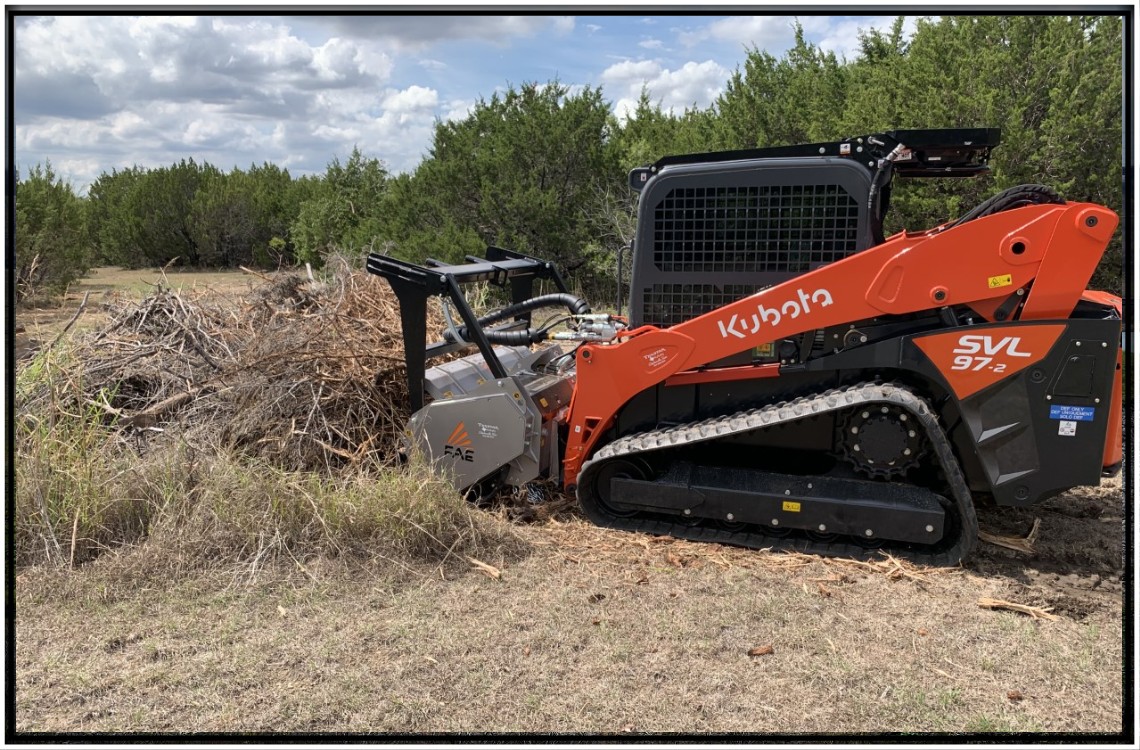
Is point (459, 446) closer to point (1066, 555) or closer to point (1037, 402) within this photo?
point (1037, 402)

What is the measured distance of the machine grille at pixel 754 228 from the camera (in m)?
4.97

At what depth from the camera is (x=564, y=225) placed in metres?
16.1

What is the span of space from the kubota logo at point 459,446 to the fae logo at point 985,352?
8.97ft

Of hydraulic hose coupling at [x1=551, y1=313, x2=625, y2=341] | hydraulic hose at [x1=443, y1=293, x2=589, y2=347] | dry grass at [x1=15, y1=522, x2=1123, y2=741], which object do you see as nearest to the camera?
dry grass at [x1=15, y1=522, x2=1123, y2=741]

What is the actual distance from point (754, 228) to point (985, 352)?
1.47 m

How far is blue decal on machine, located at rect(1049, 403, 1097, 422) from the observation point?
4.30 meters

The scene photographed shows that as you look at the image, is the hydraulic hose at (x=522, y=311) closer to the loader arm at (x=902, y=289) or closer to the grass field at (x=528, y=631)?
the loader arm at (x=902, y=289)

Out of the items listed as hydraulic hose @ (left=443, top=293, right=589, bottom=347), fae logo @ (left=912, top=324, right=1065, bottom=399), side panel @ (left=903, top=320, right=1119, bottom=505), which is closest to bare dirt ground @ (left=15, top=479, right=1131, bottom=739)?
side panel @ (left=903, top=320, right=1119, bottom=505)

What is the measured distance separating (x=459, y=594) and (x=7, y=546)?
204cm

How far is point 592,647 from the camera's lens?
3.75 meters

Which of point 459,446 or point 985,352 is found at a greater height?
point 985,352

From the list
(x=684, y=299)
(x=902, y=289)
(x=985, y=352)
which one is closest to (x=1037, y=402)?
(x=985, y=352)

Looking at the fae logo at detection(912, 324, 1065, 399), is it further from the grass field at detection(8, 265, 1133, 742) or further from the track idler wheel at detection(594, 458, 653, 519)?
the track idler wheel at detection(594, 458, 653, 519)

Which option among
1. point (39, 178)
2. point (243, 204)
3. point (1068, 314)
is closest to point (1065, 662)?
point (1068, 314)
